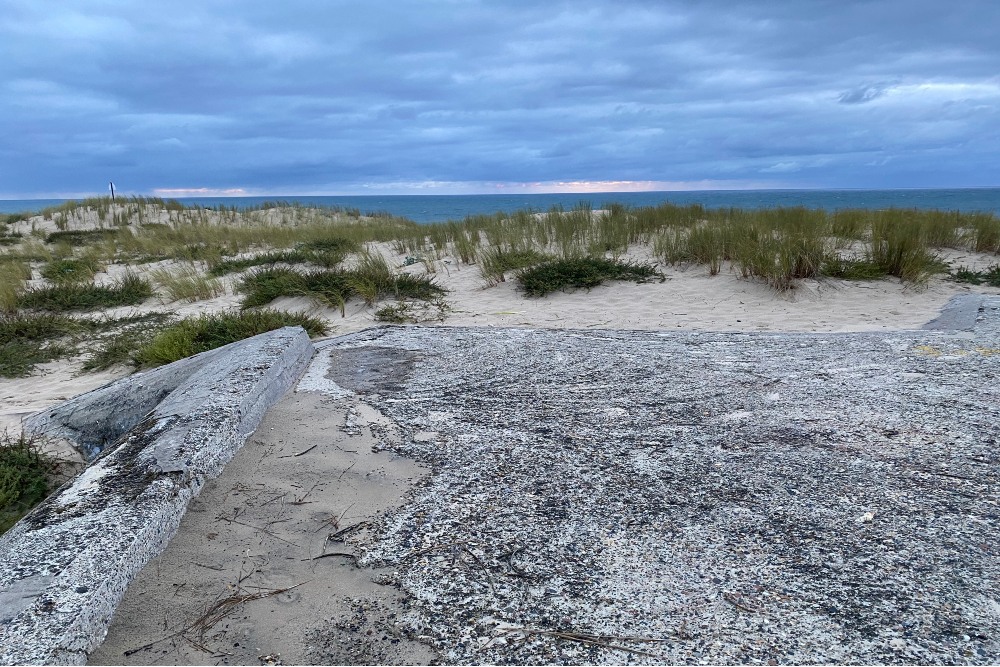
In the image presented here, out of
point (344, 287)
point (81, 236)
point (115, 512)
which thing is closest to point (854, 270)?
point (344, 287)

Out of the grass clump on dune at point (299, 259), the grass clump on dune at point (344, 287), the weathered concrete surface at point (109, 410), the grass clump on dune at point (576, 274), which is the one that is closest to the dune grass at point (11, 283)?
the grass clump on dune at point (299, 259)

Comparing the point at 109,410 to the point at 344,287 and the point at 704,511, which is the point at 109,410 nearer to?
the point at 704,511

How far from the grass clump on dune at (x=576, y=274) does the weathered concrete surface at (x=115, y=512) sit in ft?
14.3

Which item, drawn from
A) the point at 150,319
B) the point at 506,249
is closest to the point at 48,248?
the point at 150,319

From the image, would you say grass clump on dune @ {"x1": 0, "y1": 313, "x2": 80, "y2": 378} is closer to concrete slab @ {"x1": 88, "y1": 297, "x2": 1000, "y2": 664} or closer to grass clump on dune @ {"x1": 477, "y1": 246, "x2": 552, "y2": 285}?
concrete slab @ {"x1": 88, "y1": 297, "x2": 1000, "y2": 664}

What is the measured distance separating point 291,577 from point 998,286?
818cm

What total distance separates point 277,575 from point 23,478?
1.83 metres

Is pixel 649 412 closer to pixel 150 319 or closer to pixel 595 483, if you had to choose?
pixel 595 483

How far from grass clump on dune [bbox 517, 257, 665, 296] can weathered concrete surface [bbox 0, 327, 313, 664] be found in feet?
14.3

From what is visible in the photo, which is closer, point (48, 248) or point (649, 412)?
point (649, 412)

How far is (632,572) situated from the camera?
1816 mm

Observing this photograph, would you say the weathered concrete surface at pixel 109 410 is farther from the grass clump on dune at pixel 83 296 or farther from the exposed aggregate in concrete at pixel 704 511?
the grass clump on dune at pixel 83 296

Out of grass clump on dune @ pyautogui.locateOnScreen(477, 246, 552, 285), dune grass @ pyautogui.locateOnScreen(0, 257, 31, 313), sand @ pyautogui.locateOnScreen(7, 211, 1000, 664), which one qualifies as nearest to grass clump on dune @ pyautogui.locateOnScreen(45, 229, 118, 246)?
dune grass @ pyautogui.locateOnScreen(0, 257, 31, 313)

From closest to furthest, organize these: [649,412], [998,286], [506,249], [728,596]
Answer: [728,596] → [649,412] → [998,286] → [506,249]
